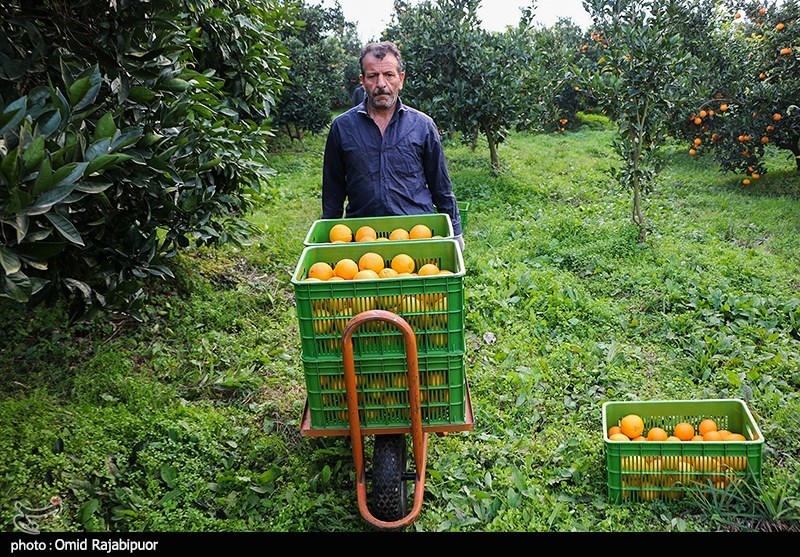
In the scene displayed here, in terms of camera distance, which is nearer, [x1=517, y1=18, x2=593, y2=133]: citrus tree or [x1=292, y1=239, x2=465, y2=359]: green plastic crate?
[x1=292, y1=239, x2=465, y2=359]: green plastic crate

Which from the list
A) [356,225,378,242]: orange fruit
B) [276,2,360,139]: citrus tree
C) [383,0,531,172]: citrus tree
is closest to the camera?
[356,225,378,242]: orange fruit

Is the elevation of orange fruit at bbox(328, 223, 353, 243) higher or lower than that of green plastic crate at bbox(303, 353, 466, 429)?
higher

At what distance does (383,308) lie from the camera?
2.66 meters

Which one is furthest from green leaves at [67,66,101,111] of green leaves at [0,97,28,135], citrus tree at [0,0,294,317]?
green leaves at [0,97,28,135]

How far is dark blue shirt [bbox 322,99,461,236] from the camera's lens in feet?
12.6

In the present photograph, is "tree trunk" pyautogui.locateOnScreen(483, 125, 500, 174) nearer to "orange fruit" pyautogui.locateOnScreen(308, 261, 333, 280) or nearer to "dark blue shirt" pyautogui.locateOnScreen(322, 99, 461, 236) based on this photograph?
"dark blue shirt" pyautogui.locateOnScreen(322, 99, 461, 236)

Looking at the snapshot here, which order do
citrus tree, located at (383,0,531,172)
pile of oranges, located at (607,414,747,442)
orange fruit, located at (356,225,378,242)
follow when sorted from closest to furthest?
pile of oranges, located at (607,414,747,442) → orange fruit, located at (356,225,378,242) → citrus tree, located at (383,0,531,172)

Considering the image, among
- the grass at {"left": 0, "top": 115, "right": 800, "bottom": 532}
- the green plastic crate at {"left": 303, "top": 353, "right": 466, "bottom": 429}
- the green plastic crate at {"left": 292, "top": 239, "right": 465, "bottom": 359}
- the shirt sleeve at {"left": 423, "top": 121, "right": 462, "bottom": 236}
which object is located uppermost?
the shirt sleeve at {"left": 423, "top": 121, "right": 462, "bottom": 236}

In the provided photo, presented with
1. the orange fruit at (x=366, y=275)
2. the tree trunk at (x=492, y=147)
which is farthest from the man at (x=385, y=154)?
the tree trunk at (x=492, y=147)

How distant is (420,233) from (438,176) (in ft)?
2.36

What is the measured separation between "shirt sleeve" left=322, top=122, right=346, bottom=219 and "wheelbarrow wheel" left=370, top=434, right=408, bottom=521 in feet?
5.45

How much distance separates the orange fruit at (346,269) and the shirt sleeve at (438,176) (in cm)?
116

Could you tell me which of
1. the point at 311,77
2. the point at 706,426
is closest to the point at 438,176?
the point at 706,426
